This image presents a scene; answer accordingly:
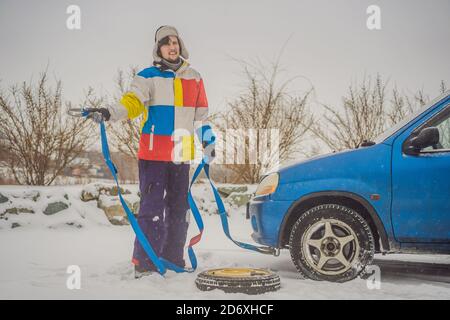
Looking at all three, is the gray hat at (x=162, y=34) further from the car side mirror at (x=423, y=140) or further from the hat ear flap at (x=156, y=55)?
the car side mirror at (x=423, y=140)

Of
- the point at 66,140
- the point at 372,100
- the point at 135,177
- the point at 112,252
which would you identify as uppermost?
the point at 372,100

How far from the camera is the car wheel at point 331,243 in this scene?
3486 mm

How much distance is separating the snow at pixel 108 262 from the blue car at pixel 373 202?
251 millimetres

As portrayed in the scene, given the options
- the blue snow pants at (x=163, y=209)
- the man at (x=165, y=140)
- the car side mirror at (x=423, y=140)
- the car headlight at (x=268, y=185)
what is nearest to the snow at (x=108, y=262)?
the blue snow pants at (x=163, y=209)

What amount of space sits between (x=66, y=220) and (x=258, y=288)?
429 centimetres

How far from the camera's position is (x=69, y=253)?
4.97 meters

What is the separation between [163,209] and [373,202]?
172 centimetres

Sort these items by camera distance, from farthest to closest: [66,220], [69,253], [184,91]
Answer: [66,220]
[69,253]
[184,91]

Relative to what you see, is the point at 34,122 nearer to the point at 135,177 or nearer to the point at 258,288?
the point at 135,177

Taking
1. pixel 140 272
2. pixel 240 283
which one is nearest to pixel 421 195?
pixel 240 283

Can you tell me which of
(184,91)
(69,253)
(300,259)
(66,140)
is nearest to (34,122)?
(66,140)

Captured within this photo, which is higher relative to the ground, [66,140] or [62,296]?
[66,140]

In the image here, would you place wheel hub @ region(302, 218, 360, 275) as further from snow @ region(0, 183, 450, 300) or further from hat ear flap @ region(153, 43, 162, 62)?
hat ear flap @ region(153, 43, 162, 62)

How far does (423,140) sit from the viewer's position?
338 centimetres
